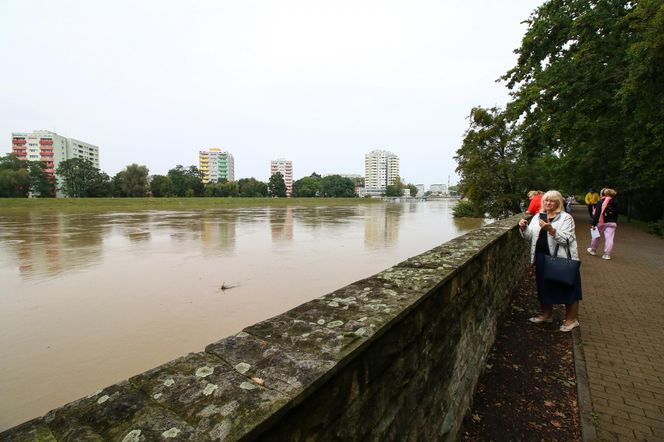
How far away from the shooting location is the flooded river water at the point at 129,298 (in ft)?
16.4

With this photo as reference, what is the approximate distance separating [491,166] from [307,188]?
93551mm

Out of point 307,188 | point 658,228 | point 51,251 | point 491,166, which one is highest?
point 307,188

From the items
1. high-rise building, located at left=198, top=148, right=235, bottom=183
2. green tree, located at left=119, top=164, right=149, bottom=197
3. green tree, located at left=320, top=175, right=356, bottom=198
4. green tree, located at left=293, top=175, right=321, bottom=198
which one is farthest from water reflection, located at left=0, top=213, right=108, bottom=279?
high-rise building, located at left=198, top=148, right=235, bottom=183

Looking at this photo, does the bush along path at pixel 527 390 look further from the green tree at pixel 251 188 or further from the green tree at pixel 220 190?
the green tree at pixel 251 188

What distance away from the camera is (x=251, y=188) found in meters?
98.4

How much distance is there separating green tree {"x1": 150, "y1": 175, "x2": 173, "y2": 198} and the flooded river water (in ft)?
224

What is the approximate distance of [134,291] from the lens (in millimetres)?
8633

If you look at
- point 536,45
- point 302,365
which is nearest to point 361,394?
point 302,365

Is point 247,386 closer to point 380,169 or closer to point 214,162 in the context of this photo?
point 214,162

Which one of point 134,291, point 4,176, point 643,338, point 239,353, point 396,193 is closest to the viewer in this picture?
point 239,353

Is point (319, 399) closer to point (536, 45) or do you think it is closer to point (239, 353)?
point (239, 353)

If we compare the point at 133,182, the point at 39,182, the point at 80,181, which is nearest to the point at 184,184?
the point at 133,182

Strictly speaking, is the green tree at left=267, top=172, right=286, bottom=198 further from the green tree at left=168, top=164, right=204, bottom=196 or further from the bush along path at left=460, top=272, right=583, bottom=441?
the bush along path at left=460, top=272, right=583, bottom=441

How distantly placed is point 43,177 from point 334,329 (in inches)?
3600
